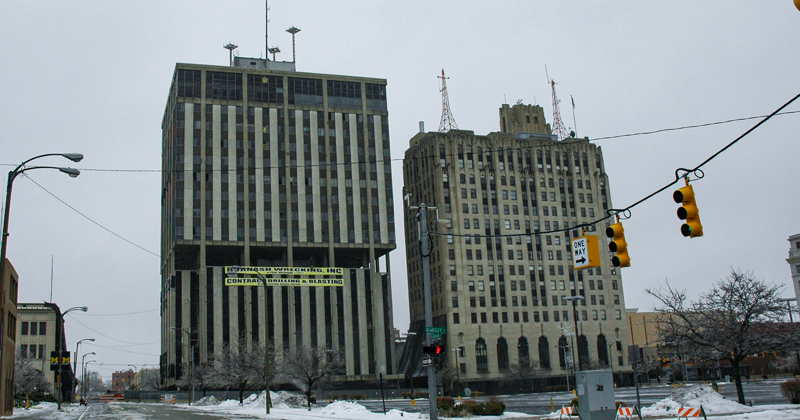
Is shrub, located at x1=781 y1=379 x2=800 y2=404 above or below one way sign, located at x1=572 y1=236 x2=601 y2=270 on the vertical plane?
below

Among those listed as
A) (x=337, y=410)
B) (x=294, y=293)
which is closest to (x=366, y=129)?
(x=294, y=293)

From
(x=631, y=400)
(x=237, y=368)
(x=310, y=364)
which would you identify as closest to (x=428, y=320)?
(x=631, y=400)

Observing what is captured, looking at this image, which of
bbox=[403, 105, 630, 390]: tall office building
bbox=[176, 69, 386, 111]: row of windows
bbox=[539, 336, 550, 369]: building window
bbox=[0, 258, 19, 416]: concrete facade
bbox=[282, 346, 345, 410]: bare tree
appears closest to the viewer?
bbox=[0, 258, 19, 416]: concrete facade

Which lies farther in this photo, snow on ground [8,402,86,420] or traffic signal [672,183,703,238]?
snow on ground [8,402,86,420]

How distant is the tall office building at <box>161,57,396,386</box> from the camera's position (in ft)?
350

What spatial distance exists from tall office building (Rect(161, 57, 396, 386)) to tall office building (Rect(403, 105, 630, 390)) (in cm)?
1584

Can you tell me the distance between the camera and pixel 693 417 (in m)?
26.6

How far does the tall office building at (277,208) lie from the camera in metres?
107

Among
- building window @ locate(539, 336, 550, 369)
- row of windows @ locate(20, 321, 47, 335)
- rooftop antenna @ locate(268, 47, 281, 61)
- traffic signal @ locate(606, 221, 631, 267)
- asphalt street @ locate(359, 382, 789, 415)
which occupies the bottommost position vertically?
asphalt street @ locate(359, 382, 789, 415)

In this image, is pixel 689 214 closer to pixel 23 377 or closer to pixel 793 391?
pixel 793 391

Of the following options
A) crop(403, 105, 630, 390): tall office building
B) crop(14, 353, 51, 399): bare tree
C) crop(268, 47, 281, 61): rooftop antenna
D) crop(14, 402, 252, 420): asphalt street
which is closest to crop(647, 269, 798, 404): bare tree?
crop(14, 402, 252, 420): asphalt street

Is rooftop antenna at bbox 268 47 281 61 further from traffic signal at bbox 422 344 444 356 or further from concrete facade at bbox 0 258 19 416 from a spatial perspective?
traffic signal at bbox 422 344 444 356

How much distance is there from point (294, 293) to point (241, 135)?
86.7 feet

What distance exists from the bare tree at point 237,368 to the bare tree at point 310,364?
4021 millimetres
